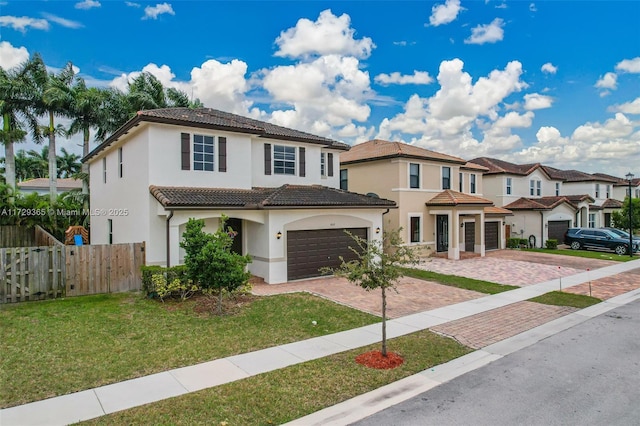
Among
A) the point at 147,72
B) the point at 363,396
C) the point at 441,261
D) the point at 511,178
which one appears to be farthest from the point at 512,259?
the point at 147,72

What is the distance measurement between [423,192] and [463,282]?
31.7 ft

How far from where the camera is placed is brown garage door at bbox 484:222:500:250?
2842 cm

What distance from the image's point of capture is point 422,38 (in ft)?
60.7

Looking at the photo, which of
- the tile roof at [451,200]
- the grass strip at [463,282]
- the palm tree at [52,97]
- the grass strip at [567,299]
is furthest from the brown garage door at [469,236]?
the palm tree at [52,97]

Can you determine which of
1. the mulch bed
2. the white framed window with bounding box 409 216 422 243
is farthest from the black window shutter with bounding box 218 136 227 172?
the white framed window with bounding box 409 216 422 243

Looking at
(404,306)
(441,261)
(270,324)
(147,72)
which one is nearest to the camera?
(270,324)

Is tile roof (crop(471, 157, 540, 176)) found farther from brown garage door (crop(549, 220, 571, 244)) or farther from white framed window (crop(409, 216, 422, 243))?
white framed window (crop(409, 216, 422, 243))

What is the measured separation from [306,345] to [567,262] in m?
20.8

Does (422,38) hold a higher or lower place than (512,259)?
higher

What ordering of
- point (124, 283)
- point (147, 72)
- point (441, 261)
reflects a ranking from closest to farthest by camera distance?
point (124, 283)
point (441, 261)
point (147, 72)

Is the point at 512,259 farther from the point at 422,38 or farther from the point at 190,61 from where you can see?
the point at 190,61

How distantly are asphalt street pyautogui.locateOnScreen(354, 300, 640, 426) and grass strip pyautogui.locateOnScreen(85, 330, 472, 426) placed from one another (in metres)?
0.77

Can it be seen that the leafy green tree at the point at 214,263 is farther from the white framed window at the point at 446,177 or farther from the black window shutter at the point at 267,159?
the white framed window at the point at 446,177

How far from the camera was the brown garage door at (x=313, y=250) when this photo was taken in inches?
640
